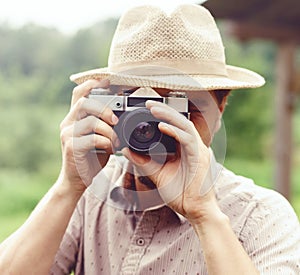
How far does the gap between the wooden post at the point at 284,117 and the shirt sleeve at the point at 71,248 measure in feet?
8.43

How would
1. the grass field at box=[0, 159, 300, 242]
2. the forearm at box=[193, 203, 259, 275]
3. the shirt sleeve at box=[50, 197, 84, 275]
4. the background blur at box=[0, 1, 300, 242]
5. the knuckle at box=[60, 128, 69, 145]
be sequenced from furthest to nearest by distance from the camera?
the background blur at box=[0, 1, 300, 242], the grass field at box=[0, 159, 300, 242], the shirt sleeve at box=[50, 197, 84, 275], the knuckle at box=[60, 128, 69, 145], the forearm at box=[193, 203, 259, 275]

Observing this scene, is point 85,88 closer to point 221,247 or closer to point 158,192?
point 158,192

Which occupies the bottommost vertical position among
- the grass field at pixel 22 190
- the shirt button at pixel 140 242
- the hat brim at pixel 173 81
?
the grass field at pixel 22 190

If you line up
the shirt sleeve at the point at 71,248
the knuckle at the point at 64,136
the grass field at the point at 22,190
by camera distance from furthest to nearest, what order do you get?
the grass field at the point at 22,190, the shirt sleeve at the point at 71,248, the knuckle at the point at 64,136

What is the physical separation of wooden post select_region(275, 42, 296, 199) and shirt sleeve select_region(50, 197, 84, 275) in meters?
2.57

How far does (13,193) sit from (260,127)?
12.0 feet

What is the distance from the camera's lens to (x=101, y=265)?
140 cm

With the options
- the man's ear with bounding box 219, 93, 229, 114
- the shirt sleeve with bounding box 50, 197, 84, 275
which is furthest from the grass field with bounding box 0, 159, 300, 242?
the man's ear with bounding box 219, 93, 229, 114

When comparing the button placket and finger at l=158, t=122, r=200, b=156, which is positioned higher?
finger at l=158, t=122, r=200, b=156

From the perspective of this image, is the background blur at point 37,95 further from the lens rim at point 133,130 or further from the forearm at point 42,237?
the lens rim at point 133,130

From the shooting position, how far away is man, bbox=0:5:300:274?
1.24m

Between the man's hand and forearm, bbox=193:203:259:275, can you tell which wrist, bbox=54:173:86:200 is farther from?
forearm, bbox=193:203:259:275

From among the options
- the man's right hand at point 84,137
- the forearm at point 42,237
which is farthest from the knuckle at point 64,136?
the forearm at point 42,237

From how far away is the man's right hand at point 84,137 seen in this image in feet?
4.14
